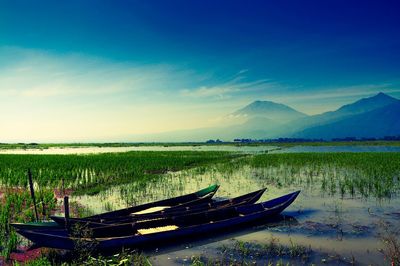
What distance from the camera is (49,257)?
841 centimetres

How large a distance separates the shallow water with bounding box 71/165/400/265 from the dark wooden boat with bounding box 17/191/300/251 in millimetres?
357

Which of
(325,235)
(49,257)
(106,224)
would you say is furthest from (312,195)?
(49,257)

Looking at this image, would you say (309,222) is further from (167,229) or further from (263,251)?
(167,229)

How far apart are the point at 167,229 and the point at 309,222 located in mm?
5167

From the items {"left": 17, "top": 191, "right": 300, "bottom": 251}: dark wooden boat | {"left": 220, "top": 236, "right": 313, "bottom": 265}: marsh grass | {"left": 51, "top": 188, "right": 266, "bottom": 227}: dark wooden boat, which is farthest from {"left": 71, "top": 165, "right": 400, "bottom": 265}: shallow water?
{"left": 51, "top": 188, "right": 266, "bottom": 227}: dark wooden boat

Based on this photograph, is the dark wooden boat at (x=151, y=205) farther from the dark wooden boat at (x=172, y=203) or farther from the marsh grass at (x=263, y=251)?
the marsh grass at (x=263, y=251)

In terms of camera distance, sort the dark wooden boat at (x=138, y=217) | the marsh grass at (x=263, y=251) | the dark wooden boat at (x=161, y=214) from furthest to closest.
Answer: the dark wooden boat at (x=161, y=214)
the dark wooden boat at (x=138, y=217)
the marsh grass at (x=263, y=251)

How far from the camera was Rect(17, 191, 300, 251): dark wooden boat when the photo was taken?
807cm

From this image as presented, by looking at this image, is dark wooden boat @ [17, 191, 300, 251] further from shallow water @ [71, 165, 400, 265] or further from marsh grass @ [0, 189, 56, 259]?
marsh grass @ [0, 189, 56, 259]

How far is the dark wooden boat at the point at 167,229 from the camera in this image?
8070 millimetres

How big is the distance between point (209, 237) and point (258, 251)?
1.94m

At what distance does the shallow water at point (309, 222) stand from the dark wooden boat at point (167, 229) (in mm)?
357

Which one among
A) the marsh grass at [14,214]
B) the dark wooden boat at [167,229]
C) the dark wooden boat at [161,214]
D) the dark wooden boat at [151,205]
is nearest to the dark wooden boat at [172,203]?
the dark wooden boat at [151,205]

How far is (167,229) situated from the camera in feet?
32.8
